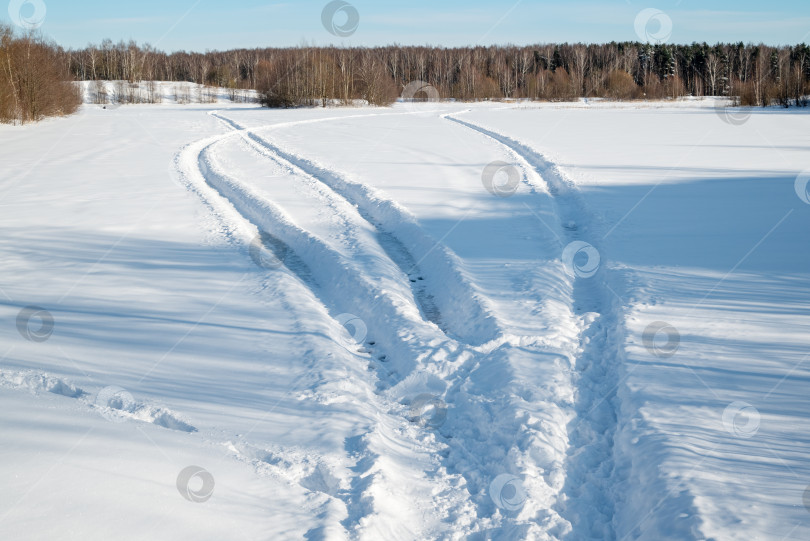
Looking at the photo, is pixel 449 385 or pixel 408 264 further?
pixel 408 264

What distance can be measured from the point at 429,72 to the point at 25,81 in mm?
73639

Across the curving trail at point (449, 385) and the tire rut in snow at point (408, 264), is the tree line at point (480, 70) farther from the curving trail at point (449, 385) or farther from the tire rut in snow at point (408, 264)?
the curving trail at point (449, 385)

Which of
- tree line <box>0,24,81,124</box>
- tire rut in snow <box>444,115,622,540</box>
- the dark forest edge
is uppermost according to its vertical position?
the dark forest edge

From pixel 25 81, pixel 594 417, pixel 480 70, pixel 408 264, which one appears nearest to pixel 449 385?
pixel 594 417

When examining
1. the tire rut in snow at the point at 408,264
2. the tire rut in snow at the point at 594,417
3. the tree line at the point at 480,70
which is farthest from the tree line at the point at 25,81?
the tire rut in snow at the point at 594,417

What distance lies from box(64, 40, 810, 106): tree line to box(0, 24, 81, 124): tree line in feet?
63.9

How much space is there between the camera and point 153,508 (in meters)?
3.41

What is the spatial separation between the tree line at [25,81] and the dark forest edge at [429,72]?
6cm

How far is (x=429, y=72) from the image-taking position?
100125 mm

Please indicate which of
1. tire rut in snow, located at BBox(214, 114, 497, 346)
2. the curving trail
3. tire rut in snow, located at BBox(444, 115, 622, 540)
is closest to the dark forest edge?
tire rut in snow, located at BBox(214, 114, 497, 346)

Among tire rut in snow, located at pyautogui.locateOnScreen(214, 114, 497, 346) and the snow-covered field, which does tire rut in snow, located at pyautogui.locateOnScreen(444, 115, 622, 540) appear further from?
tire rut in snow, located at pyautogui.locateOnScreen(214, 114, 497, 346)

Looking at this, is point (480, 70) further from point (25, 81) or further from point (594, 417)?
point (594, 417)

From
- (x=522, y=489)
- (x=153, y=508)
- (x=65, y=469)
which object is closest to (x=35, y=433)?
(x=65, y=469)

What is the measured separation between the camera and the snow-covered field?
3643 millimetres
